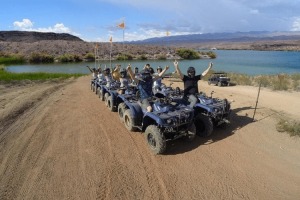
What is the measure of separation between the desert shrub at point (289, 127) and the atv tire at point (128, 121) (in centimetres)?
471

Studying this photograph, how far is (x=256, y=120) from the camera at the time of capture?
24.8ft

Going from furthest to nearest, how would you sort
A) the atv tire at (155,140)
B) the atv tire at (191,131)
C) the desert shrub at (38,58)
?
the desert shrub at (38,58)
the atv tire at (191,131)
the atv tire at (155,140)

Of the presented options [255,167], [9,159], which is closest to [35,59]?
[9,159]

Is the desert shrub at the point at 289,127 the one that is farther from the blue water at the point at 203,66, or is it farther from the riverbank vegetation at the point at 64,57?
the riverbank vegetation at the point at 64,57

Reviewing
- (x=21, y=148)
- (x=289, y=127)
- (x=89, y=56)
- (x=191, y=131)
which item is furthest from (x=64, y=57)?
(x=289, y=127)

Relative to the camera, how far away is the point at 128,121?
6641mm

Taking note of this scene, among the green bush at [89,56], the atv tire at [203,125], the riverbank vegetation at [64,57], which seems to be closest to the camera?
the atv tire at [203,125]

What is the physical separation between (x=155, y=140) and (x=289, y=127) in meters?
4.55

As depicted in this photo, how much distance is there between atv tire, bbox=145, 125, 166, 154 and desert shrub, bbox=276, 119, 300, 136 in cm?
420

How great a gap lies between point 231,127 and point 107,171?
14.6 ft

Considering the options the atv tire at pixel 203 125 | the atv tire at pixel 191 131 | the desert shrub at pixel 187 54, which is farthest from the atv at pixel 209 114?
the desert shrub at pixel 187 54

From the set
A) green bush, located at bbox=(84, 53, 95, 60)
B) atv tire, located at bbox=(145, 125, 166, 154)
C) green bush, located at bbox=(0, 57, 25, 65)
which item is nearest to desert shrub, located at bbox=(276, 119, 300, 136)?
atv tire, located at bbox=(145, 125, 166, 154)

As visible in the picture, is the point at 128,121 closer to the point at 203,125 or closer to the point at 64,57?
the point at 203,125

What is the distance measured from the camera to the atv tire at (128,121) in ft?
20.3
